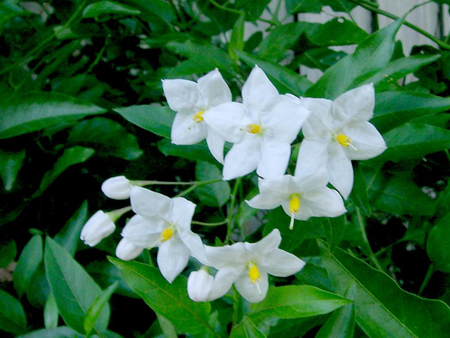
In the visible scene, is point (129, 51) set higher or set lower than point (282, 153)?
lower

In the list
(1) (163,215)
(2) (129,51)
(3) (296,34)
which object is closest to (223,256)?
(1) (163,215)

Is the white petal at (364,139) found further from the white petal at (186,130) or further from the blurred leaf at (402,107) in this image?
the white petal at (186,130)

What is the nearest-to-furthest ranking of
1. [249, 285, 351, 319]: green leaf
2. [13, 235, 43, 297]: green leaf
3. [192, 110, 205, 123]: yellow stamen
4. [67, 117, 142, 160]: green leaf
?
[249, 285, 351, 319]: green leaf, [192, 110, 205, 123]: yellow stamen, [13, 235, 43, 297]: green leaf, [67, 117, 142, 160]: green leaf

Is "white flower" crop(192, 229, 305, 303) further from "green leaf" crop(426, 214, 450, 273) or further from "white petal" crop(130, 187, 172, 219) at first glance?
"green leaf" crop(426, 214, 450, 273)

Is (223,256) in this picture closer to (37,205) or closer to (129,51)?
(37,205)

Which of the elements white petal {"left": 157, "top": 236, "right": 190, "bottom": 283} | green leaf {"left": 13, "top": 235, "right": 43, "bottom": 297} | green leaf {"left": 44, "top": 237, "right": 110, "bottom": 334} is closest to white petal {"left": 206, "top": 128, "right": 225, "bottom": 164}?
white petal {"left": 157, "top": 236, "right": 190, "bottom": 283}

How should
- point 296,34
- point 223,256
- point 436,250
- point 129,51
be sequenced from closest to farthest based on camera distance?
point 223,256, point 436,250, point 296,34, point 129,51
